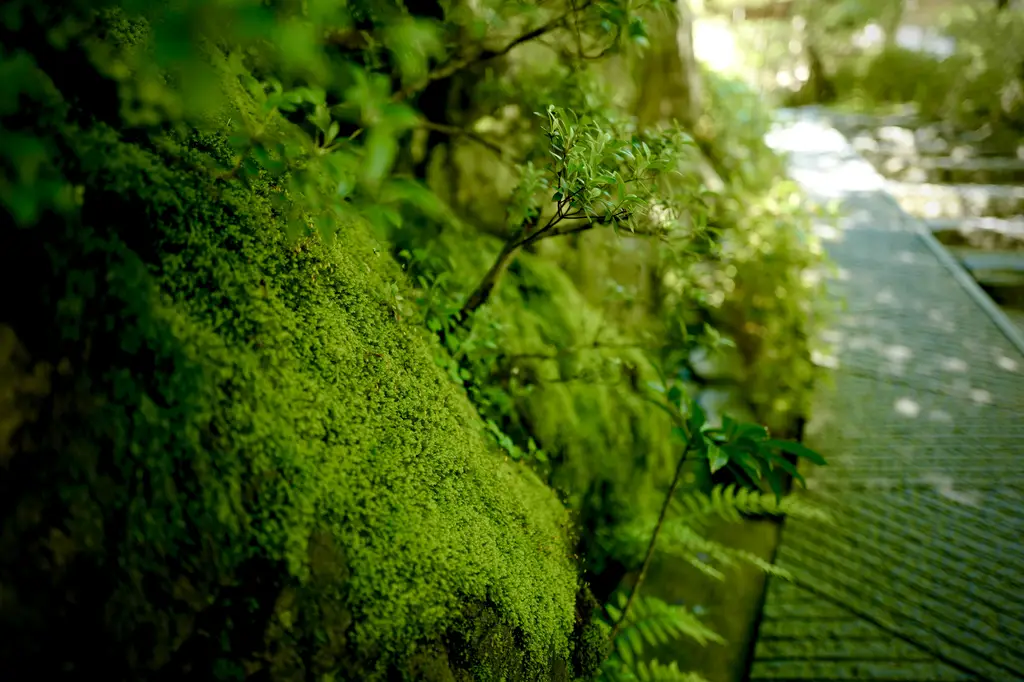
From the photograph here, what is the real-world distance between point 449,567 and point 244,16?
52.5 inches

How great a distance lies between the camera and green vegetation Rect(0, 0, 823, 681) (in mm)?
957

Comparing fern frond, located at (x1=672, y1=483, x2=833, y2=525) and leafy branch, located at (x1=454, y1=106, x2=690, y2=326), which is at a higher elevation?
leafy branch, located at (x1=454, y1=106, x2=690, y2=326)

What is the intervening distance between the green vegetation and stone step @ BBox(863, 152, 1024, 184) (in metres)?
9.02

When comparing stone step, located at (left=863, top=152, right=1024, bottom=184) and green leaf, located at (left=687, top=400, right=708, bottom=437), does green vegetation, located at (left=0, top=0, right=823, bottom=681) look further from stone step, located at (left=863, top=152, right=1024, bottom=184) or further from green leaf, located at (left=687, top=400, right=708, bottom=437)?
stone step, located at (left=863, top=152, right=1024, bottom=184)

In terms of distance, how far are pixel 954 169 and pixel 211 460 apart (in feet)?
37.2

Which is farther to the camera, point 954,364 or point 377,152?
point 954,364

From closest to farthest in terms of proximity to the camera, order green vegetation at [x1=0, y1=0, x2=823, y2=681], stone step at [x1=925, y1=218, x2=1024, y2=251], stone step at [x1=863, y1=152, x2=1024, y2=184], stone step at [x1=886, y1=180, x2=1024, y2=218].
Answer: green vegetation at [x1=0, y1=0, x2=823, y2=681] → stone step at [x1=925, y1=218, x2=1024, y2=251] → stone step at [x1=886, y1=180, x2=1024, y2=218] → stone step at [x1=863, y1=152, x2=1024, y2=184]

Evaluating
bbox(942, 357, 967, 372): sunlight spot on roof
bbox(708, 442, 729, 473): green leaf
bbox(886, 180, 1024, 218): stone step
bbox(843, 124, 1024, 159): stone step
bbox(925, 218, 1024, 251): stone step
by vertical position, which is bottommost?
bbox(708, 442, 729, 473): green leaf

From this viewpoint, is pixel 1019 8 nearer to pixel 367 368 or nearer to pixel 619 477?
pixel 619 477

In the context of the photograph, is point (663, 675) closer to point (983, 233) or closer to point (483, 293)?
point (483, 293)

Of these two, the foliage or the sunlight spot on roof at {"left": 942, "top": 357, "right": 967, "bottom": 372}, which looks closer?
the foliage

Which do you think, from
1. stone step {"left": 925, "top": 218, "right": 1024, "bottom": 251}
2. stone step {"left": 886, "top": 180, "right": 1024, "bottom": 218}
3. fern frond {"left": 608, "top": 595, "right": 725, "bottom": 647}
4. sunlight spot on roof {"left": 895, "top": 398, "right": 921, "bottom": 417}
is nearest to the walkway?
sunlight spot on roof {"left": 895, "top": 398, "right": 921, "bottom": 417}

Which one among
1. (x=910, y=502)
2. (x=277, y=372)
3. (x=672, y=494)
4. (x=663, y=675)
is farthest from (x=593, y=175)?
(x=910, y=502)

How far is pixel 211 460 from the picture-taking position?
3.76 feet
